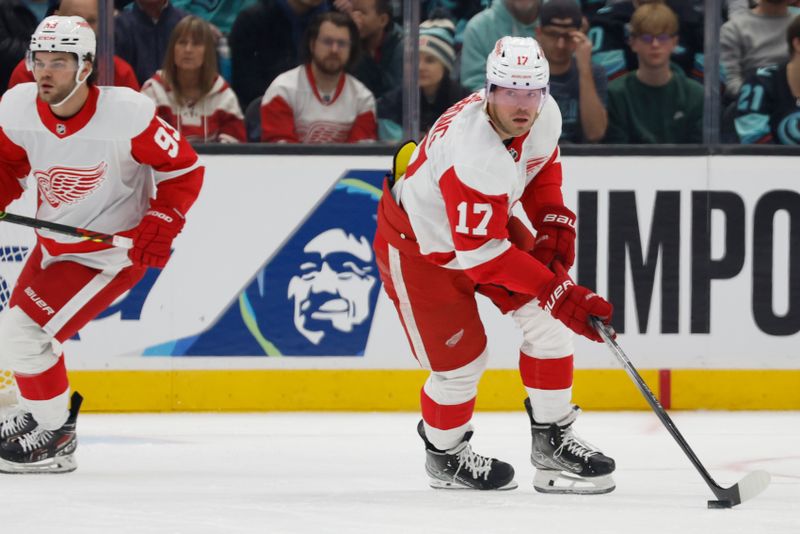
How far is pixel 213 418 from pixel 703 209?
1.79 m

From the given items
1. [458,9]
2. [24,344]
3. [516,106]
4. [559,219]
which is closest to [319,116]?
[458,9]

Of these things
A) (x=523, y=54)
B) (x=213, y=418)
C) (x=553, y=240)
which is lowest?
(x=213, y=418)

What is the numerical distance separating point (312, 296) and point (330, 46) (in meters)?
0.84

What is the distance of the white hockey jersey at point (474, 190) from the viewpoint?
10.5 feet

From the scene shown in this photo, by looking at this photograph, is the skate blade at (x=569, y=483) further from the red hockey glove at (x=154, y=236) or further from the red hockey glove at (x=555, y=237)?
the red hockey glove at (x=154, y=236)

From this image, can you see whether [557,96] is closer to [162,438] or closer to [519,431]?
[519,431]

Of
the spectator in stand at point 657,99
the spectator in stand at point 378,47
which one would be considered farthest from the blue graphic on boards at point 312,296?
the spectator in stand at point 657,99

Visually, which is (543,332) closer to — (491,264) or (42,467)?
(491,264)

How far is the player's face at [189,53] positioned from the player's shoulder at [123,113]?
1.06 metres

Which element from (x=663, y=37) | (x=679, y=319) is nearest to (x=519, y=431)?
(x=679, y=319)

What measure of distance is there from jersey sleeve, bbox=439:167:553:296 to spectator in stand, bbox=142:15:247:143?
6.19 ft

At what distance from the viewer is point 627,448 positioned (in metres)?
4.36

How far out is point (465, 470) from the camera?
3.62m

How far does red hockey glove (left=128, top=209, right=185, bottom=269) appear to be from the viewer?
3807mm
